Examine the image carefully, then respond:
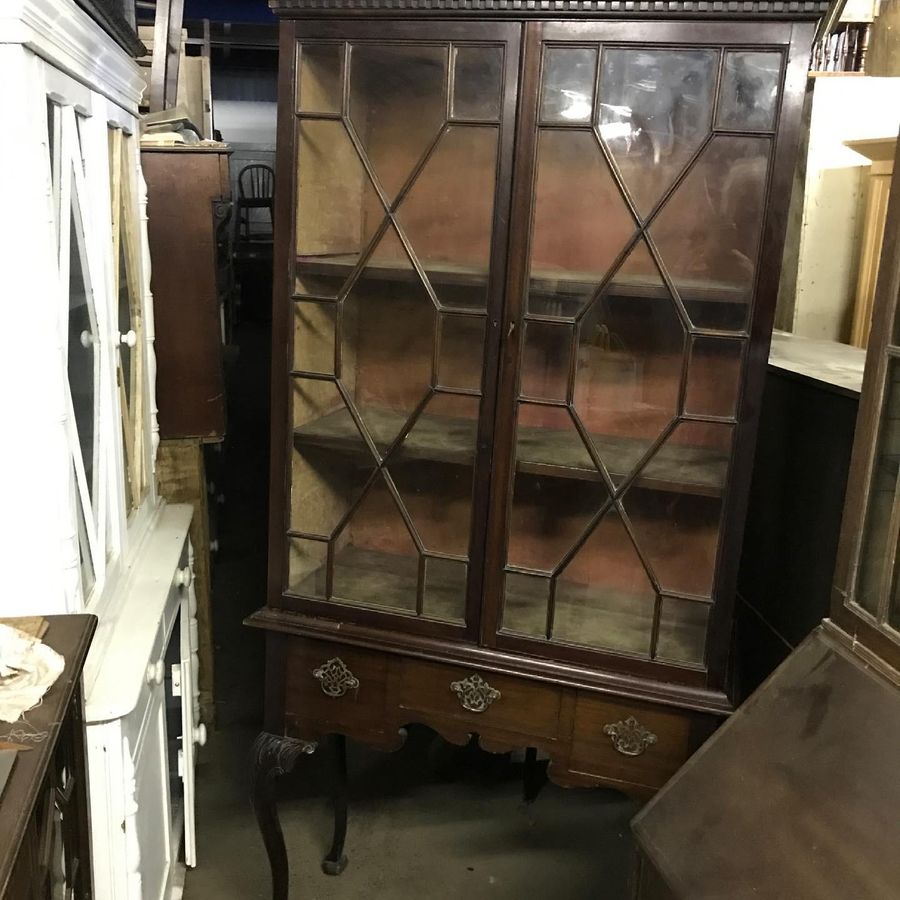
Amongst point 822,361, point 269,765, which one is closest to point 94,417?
point 269,765

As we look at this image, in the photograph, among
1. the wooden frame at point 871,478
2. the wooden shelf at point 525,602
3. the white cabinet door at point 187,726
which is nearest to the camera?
the wooden frame at point 871,478

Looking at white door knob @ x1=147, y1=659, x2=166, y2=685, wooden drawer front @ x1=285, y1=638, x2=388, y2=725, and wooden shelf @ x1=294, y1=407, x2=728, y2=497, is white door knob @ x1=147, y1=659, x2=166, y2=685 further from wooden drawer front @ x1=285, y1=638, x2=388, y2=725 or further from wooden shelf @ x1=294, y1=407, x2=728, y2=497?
wooden shelf @ x1=294, y1=407, x2=728, y2=497

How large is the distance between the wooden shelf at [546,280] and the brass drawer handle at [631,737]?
0.67m

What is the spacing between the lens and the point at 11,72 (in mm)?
911

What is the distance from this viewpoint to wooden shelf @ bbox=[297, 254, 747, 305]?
4.26 ft

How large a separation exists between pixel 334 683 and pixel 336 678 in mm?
10

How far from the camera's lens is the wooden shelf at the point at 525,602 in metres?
1.42

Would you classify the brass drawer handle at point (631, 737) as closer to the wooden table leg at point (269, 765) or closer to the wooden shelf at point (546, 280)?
the wooden table leg at point (269, 765)

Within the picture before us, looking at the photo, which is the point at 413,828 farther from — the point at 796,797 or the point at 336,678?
the point at 796,797

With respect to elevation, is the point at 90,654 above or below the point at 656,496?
below

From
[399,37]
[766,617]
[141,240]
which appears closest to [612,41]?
[399,37]

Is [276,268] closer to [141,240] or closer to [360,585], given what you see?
[141,240]

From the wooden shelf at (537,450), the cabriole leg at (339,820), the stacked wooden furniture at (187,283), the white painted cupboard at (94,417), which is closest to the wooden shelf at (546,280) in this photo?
the wooden shelf at (537,450)

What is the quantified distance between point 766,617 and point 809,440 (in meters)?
0.41
